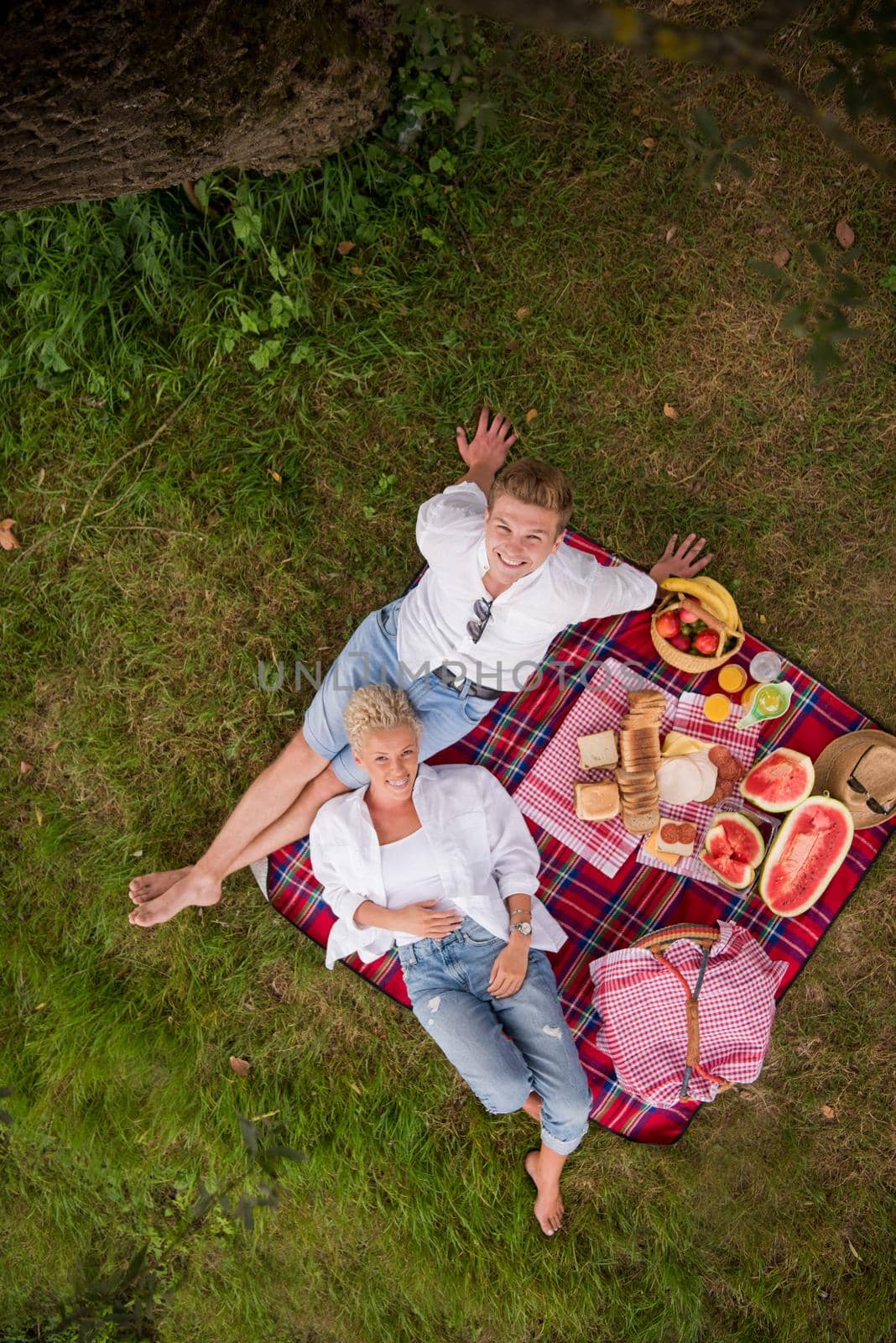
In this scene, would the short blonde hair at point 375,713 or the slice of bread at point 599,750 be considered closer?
the short blonde hair at point 375,713

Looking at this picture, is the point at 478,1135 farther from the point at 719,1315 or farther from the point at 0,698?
the point at 0,698

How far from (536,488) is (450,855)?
212 centimetres

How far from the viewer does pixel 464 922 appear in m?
5.04

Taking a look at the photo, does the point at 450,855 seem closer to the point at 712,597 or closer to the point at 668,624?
the point at 668,624

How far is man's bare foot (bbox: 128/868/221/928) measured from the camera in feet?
17.5

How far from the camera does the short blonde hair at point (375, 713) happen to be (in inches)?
184

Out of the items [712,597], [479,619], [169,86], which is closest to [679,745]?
[712,597]

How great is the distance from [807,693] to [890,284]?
2.61 metres

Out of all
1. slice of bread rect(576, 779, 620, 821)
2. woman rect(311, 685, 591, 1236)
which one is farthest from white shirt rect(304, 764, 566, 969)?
slice of bread rect(576, 779, 620, 821)

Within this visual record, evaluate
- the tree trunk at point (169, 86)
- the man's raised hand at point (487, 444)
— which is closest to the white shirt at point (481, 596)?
the man's raised hand at point (487, 444)

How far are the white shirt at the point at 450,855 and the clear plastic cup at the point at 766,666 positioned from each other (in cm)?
169

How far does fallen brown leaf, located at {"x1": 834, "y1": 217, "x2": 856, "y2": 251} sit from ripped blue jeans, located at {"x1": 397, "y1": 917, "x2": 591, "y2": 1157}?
4.77 m

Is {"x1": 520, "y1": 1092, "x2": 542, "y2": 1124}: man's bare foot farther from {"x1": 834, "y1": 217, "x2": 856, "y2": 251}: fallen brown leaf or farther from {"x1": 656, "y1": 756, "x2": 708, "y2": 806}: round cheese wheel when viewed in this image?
{"x1": 834, "y1": 217, "x2": 856, "y2": 251}: fallen brown leaf

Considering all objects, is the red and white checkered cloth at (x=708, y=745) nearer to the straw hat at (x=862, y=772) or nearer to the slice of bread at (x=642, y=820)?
the slice of bread at (x=642, y=820)
